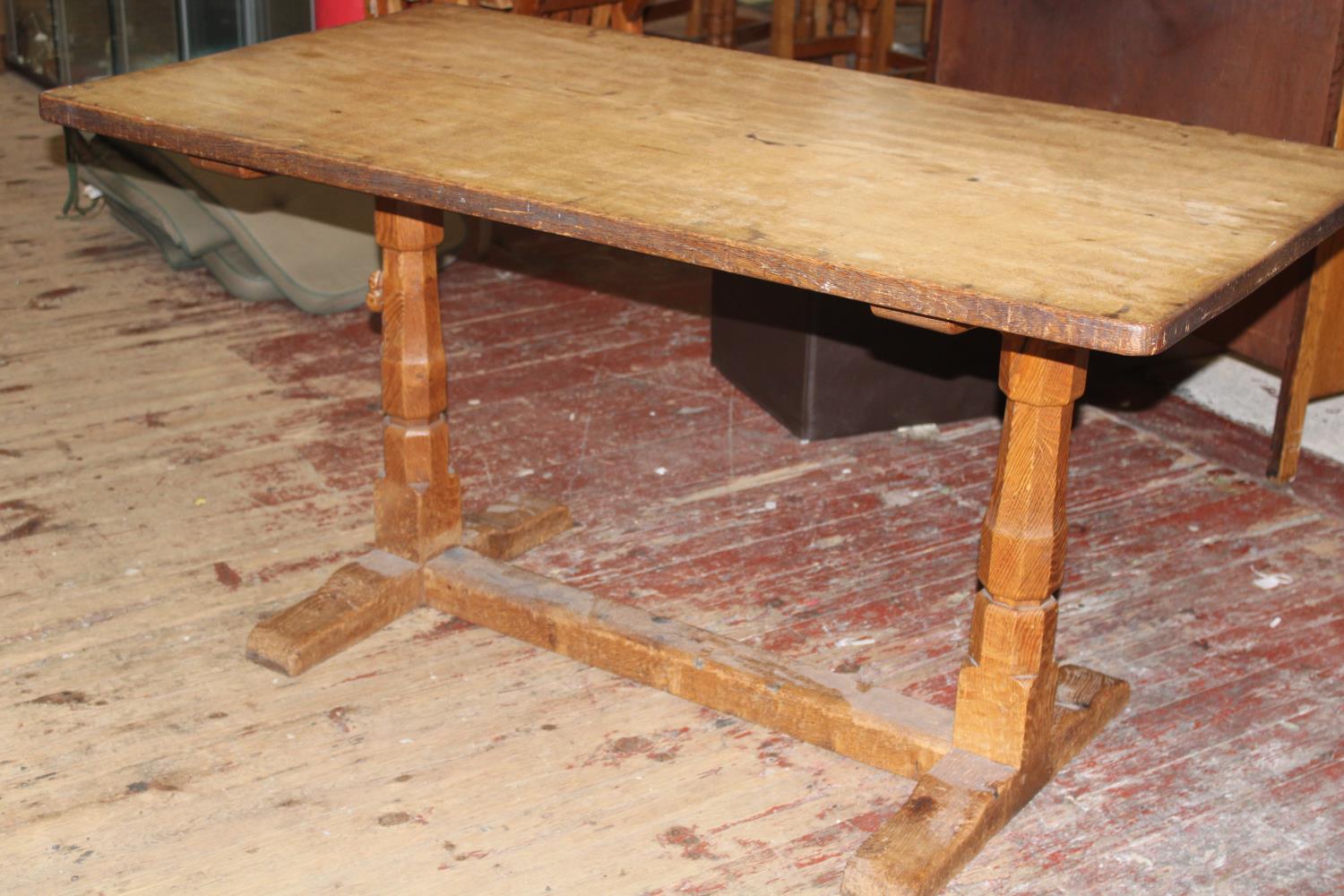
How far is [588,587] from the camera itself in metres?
2.64

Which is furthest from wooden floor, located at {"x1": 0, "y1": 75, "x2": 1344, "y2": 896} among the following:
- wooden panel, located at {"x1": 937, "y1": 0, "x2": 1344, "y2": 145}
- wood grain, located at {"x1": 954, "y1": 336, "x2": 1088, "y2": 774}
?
wooden panel, located at {"x1": 937, "y1": 0, "x2": 1344, "y2": 145}

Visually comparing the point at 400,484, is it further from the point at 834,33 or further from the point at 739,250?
the point at 834,33

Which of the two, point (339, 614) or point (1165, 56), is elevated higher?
point (1165, 56)

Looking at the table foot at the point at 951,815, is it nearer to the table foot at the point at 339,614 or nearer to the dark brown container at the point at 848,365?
the table foot at the point at 339,614

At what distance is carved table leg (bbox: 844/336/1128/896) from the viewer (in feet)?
6.23

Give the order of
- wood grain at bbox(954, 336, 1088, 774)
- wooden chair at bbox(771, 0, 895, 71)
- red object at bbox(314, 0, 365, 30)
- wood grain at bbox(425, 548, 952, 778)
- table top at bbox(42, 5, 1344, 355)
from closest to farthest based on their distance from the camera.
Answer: table top at bbox(42, 5, 1344, 355) < wood grain at bbox(954, 336, 1088, 774) < wood grain at bbox(425, 548, 952, 778) < red object at bbox(314, 0, 365, 30) < wooden chair at bbox(771, 0, 895, 71)

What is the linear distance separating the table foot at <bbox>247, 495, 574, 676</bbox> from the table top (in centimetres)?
70

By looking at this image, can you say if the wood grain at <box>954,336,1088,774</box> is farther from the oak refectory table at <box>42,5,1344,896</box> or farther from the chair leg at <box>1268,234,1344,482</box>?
the chair leg at <box>1268,234,1344,482</box>

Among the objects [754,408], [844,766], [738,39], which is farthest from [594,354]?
[738,39]

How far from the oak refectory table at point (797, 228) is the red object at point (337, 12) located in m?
1.49

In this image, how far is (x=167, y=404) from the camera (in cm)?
326

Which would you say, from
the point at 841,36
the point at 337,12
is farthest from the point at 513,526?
the point at 841,36

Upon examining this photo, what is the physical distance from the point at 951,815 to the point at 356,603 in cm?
95

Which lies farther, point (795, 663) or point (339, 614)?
point (339, 614)
